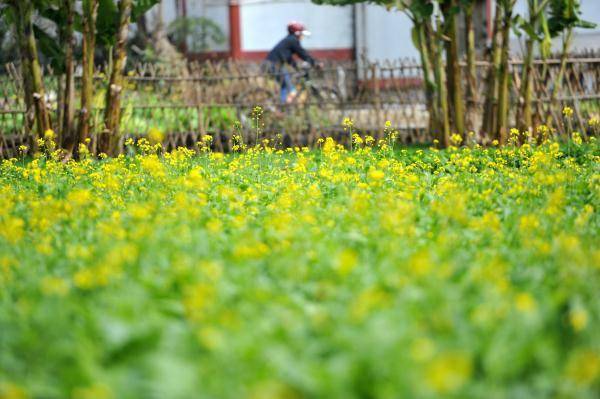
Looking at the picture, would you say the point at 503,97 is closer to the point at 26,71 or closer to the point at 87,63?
the point at 87,63

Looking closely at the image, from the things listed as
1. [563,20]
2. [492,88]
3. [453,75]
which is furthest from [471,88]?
[563,20]

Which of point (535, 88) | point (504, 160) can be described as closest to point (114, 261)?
point (504, 160)

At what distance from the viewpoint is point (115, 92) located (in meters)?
10.4

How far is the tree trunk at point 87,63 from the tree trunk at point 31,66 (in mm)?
464

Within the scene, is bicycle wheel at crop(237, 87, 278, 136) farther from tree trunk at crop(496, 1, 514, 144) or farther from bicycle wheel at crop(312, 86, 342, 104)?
tree trunk at crop(496, 1, 514, 144)

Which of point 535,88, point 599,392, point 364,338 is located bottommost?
point 599,392

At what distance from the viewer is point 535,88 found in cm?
1290

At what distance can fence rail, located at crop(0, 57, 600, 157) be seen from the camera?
12.6 metres

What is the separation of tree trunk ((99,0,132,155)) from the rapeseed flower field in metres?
4.94

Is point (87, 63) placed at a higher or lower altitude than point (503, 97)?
higher

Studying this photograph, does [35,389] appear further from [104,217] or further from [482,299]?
[104,217]

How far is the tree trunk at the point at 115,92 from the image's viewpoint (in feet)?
34.1

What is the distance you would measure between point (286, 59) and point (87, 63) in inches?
219

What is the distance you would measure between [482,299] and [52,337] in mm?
1599
